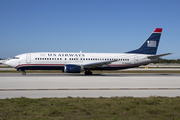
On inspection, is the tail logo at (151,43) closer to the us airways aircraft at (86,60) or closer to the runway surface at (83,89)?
the us airways aircraft at (86,60)

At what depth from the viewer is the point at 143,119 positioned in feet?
22.0

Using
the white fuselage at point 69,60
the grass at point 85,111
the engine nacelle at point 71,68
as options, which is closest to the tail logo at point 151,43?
the white fuselage at point 69,60

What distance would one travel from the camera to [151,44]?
35.0 metres

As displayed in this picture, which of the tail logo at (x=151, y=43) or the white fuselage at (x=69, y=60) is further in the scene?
the tail logo at (x=151, y=43)

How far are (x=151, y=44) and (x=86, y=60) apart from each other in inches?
512

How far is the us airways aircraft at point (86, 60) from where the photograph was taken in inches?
1197

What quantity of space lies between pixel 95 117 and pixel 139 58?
28770mm

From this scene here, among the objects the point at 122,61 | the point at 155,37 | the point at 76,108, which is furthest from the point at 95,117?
the point at 155,37

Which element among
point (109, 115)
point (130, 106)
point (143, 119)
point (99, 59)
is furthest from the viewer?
point (99, 59)

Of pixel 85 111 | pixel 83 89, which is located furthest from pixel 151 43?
pixel 85 111

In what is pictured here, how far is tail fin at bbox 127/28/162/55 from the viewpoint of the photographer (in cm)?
3488

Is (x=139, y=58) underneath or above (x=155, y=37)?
underneath

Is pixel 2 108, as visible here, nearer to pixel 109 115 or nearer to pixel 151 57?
pixel 109 115

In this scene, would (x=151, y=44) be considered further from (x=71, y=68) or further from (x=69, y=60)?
(x=71, y=68)
